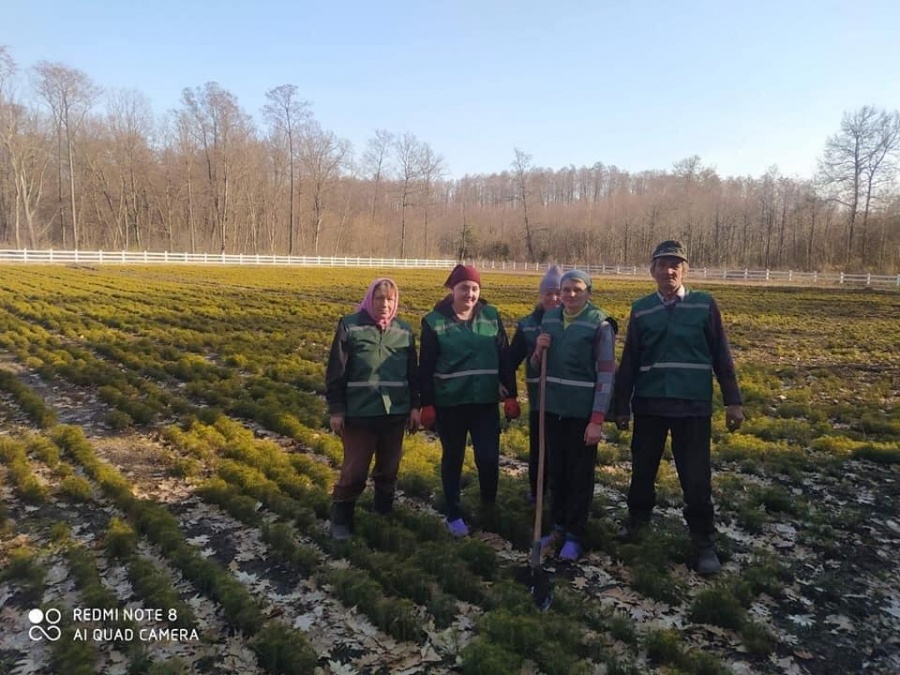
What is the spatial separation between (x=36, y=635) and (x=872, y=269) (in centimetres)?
5098

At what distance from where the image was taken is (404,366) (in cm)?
418

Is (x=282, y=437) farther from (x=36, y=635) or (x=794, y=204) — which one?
(x=794, y=204)

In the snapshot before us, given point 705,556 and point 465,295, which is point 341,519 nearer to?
point 465,295

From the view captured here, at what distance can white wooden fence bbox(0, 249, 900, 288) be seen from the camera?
3594cm

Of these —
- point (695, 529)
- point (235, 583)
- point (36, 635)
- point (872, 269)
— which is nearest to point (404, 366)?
point (235, 583)

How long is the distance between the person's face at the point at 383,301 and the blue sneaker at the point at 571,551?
78.8 inches

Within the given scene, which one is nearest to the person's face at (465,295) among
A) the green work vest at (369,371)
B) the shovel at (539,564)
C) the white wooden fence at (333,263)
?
the green work vest at (369,371)

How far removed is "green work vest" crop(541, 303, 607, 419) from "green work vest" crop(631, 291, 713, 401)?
38 centimetres

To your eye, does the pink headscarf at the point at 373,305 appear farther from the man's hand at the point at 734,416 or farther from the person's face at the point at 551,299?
the man's hand at the point at 734,416

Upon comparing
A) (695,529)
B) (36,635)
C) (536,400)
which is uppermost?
(536,400)

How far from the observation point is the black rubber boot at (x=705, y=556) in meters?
3.71

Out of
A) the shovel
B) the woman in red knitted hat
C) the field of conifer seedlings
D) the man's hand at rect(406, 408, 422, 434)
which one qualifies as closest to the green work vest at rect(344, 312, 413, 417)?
the man's hand at rect(406, 408, 422, 434)

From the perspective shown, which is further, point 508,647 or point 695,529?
point 695,529

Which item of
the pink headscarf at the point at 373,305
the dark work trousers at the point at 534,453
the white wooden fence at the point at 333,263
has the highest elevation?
the white wooden fence at the point at 333,263
